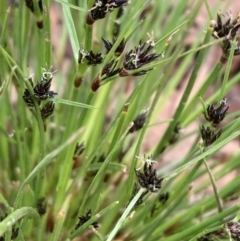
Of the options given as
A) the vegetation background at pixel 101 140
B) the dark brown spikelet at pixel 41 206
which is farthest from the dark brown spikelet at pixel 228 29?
the dark brown spikelet at pixel 41 206

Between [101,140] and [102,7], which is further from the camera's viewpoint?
[101,140]

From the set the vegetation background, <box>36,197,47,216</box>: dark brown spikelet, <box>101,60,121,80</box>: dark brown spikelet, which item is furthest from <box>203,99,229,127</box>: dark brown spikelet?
<box>36,197,47,216</box>: dark brown spikelet

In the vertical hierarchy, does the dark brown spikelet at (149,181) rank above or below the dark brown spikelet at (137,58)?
below

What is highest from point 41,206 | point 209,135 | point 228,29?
point 228,29

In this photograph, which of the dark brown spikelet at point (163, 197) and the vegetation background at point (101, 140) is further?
the dark brown spikelet at point (163, 197)

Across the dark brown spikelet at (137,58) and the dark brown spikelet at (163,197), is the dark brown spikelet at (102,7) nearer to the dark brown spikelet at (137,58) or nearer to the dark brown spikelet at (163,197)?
the dark brown spikelet at (137,58)

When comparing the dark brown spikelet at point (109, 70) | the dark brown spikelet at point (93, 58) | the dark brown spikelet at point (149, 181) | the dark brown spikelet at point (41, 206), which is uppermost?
the dark brown spikelet at point (93, 58)

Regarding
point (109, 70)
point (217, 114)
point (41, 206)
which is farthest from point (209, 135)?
point (41, 206)

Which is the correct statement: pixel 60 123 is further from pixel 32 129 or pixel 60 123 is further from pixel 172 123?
pixel 172 123

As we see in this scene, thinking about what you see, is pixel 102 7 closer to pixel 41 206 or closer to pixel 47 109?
pixel 47 109

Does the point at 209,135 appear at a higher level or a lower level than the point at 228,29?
lower

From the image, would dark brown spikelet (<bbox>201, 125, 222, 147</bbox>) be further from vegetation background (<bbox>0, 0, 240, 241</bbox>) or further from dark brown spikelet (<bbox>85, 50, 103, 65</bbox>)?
dark brown spikelet (<bbox>85, 50, 103, 65</bbox>)
